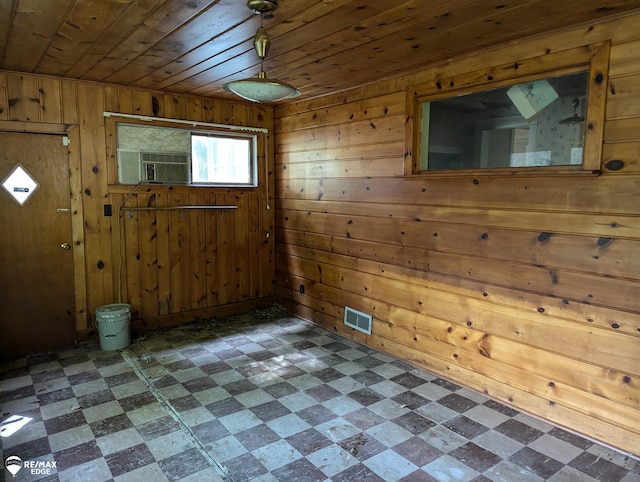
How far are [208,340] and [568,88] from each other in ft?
11.2

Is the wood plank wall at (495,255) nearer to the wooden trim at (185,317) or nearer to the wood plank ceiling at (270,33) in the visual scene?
the wood plank ceiling at (270,33)

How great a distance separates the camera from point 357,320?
3947 millimetres

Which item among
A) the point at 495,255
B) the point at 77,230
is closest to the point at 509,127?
the point at 495,255

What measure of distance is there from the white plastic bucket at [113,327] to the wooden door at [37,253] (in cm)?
37

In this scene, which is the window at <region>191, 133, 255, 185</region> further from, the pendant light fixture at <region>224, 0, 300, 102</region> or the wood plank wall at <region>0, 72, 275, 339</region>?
the pendant light fixture at <region>224, 0, 300, 102</region>

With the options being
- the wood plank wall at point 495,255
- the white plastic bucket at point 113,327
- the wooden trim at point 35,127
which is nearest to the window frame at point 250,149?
the wood plank wall at point 495,255

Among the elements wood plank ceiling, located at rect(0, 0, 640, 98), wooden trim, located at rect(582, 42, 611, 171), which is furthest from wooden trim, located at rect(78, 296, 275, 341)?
wooden trim, located at rect(582, 42, 611, 171)

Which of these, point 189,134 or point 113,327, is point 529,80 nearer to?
point 189,134

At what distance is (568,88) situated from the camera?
2.47m

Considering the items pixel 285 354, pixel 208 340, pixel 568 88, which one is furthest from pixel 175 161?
pixel 568 88

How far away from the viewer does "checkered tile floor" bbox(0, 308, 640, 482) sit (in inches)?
85.5

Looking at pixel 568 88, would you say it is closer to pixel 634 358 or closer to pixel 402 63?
pixel 402 63

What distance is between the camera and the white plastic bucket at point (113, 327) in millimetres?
3645

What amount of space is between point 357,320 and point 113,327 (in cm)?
213
